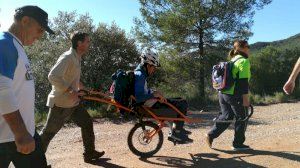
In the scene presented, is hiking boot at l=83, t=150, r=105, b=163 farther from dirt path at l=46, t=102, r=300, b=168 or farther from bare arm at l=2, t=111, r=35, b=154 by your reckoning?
bare arm at l=2, t=111, r=35, b=154

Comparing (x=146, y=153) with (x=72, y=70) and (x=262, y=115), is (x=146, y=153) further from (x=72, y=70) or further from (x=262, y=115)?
(x=262, y=115)

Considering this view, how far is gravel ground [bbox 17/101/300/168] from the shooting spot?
24.7 feet

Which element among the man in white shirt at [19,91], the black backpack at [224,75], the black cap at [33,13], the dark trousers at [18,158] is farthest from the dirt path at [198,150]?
the black cap at [33,13]

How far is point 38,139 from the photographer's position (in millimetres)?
4281

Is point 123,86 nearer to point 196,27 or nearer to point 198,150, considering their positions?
point 198,150

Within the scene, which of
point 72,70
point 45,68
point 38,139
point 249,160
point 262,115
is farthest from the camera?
point 45,68

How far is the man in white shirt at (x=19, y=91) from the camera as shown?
11.7ft

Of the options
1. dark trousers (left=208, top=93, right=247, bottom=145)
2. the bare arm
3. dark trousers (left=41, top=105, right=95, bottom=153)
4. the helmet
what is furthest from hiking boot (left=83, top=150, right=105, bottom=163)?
the bare arm

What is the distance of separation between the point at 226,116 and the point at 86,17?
13.2m

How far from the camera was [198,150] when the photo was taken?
27.8 feet

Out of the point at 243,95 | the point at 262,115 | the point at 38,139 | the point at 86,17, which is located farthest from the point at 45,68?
the point at 38,139

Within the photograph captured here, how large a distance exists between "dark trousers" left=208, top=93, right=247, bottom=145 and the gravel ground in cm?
29

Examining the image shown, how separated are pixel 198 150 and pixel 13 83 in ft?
17.1

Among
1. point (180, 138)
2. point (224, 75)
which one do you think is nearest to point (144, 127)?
point (180, 138)
